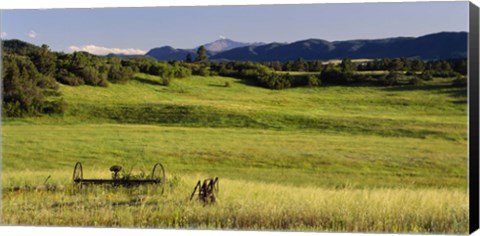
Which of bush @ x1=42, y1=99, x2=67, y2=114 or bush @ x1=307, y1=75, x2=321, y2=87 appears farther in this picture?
bush @ x1=42, y1=99, x2=67, y2=114

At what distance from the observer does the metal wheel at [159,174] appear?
1399cm

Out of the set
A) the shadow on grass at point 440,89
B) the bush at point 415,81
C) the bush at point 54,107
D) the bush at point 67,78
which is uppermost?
the bush at point 67,78

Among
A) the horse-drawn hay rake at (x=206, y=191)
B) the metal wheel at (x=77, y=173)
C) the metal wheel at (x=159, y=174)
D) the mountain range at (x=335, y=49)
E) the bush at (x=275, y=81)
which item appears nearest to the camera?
the mountain range at (x=335, y=49)

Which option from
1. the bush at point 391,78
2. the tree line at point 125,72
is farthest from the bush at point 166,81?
the bush at point 391,78

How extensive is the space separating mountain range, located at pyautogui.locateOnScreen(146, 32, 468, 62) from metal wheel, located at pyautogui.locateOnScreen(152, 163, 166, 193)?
189 cm

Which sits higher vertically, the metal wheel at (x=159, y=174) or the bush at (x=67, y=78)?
the bush at (x=67, y=78)

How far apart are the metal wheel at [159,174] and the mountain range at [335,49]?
1892mm

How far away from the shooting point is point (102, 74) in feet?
51.0

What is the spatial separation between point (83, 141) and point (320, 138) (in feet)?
13.9

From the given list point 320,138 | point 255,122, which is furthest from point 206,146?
point 320,138

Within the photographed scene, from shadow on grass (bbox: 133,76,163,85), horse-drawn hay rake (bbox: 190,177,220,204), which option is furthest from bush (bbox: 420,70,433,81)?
shadow on grass (bbox: 133,76,163,85)

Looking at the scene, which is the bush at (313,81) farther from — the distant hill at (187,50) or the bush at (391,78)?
the distant hill at (187,50)

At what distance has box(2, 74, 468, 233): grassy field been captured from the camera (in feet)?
42.5

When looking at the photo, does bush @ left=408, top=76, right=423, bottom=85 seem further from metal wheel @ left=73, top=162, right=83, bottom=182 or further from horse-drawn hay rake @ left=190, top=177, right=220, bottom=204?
metal wheel @ left=73, top=162, right=83, bottom=182
